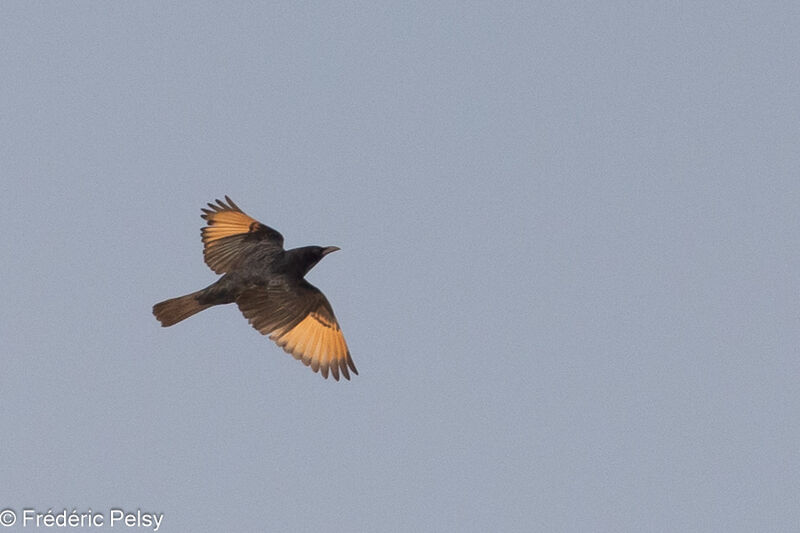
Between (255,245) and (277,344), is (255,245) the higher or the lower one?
the higher one

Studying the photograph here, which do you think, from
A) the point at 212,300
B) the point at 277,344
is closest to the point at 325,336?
the point at 277,344

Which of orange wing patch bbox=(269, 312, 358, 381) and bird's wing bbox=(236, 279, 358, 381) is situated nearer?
bird's wing bbox=(236, 279, 358, 381)

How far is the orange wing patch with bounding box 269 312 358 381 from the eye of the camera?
16.5 m

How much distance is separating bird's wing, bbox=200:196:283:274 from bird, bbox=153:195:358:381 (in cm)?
2

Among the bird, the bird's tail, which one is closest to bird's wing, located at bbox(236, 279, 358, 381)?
the bird

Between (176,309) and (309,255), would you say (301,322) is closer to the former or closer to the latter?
(309,255)

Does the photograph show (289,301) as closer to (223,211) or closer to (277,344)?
(277,344)

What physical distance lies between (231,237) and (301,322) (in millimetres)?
2091

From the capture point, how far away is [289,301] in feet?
54.1

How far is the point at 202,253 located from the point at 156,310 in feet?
6.01

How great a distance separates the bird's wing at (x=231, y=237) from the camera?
56.2 ft

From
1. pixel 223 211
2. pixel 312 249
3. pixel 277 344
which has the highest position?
pixel 223 211

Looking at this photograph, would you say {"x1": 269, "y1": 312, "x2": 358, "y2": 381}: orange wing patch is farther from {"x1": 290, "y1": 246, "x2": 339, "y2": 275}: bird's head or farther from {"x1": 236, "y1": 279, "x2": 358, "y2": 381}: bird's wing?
{"x1": 290, "y1": 246, "x2": 339, "y2": 275}: bird's head

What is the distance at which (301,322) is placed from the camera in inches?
658
